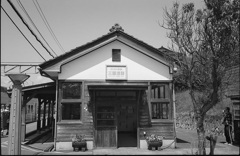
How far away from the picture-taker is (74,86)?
12062 millimetres

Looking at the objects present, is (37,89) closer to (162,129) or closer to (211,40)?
(162,129)

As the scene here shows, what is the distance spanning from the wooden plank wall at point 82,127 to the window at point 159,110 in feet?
11.3

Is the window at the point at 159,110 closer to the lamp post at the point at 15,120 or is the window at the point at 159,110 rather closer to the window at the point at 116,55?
the window at the point at 116,55

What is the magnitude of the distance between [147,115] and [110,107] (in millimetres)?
2027

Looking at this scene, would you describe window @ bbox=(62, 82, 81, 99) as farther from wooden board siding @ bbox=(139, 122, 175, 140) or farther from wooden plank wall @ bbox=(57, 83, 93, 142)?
wooden board siding @ bbox=(139, 122, 175, 140)

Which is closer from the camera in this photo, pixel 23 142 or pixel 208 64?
pixel 208 64

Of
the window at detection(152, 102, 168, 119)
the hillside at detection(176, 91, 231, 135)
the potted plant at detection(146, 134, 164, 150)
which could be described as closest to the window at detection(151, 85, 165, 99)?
the window at detection(152, 102, 168, 119)

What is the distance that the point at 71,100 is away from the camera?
11.8 meters

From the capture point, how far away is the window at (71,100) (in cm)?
1181

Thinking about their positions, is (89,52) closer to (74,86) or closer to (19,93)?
(74,86)

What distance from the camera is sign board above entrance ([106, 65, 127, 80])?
12180 millimetres

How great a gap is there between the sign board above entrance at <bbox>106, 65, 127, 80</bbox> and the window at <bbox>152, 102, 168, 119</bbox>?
231cm

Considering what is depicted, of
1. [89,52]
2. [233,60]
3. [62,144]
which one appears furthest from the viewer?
[89,52]

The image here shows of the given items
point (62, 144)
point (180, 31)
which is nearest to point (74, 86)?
point (62, 144)
